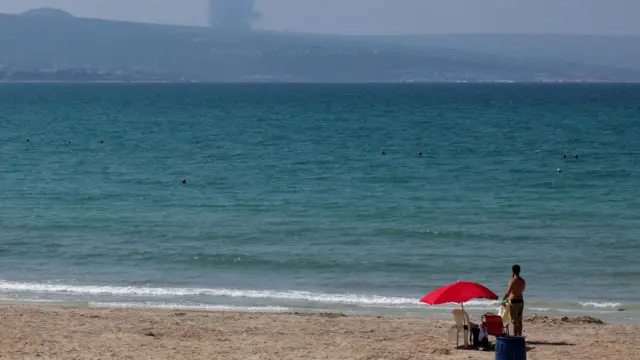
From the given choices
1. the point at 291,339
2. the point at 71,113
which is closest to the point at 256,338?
the point at 291,339

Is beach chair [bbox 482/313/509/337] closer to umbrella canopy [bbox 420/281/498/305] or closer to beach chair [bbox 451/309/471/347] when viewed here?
beach chair [bbox 451/309/471/347]

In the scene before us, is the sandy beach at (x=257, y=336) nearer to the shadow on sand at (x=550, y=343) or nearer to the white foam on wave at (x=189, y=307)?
the shadow on sand at (x=550, y=343)

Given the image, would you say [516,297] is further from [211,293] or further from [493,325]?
[211,293]

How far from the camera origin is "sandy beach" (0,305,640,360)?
16.7 meters

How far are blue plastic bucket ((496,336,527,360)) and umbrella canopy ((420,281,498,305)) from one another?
2.03 m

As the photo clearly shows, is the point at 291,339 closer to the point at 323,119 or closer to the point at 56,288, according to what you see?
the point at 56,288

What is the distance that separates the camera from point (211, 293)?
23469mm

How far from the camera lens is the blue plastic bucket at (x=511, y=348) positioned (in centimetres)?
1485

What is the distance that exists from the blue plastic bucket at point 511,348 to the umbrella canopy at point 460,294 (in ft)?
6.65

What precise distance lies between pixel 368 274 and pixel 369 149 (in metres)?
35.4

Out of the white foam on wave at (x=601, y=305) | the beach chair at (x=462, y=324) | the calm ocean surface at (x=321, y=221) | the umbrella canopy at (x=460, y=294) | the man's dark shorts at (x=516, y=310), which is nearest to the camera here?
the umbrella canopy at (x=460, y=294)

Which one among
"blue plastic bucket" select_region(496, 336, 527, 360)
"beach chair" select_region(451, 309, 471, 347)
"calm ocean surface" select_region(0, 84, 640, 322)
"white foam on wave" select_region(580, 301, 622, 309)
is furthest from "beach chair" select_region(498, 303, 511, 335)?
"white foam on wave" select_region(580, 301, 622, 309)

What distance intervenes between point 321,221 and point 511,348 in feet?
61.0

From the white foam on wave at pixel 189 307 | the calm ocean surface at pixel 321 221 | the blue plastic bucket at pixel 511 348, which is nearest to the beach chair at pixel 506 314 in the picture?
the blue plastic bucket at pixel 511 348
